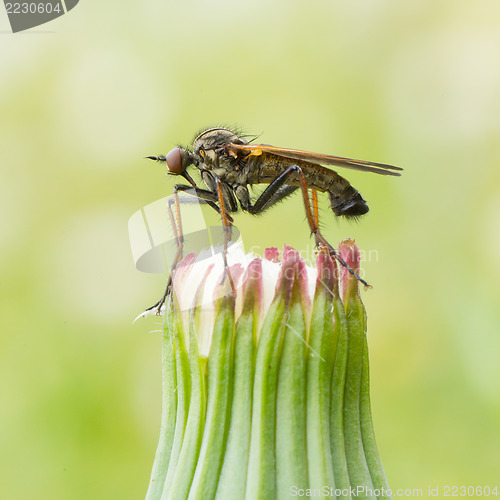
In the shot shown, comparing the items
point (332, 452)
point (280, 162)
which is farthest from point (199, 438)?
point (280, 162)

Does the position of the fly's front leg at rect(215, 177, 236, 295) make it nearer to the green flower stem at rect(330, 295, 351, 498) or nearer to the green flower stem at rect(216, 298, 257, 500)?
the green flower stem at rect(216, 298, 257, 500)

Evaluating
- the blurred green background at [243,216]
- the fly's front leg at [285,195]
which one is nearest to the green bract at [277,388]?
the fly's front leg at [285,195]

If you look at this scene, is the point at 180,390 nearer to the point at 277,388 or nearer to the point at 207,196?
the point at 277,388

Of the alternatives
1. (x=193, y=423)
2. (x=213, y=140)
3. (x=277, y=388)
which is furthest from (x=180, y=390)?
(x=213, y=140)

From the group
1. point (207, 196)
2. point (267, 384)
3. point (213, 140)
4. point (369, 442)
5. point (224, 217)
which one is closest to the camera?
point (267, 384)

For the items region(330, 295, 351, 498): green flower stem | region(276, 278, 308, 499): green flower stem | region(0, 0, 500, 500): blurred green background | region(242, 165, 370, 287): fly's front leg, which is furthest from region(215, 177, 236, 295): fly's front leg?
region(0, 0, 500, 500): blurred green background

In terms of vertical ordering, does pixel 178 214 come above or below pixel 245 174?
below
